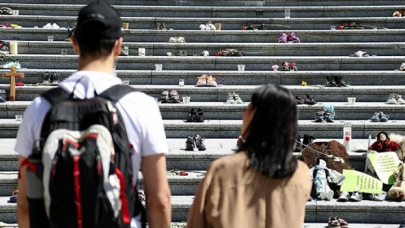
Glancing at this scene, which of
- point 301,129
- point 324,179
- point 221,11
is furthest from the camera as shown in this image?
point 221,11

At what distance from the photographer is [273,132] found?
256 cm

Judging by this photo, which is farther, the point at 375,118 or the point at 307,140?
the point at 375,118

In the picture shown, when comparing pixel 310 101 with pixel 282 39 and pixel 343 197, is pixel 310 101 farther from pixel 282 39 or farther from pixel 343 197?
pixel 343 197

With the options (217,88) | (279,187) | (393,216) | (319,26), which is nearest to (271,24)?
(319,26)

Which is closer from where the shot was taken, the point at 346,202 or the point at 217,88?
the point at 346,202

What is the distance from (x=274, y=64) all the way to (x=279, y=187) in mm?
7211

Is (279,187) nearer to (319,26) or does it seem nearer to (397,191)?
(397,191)

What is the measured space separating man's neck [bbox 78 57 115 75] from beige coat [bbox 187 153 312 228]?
579mm

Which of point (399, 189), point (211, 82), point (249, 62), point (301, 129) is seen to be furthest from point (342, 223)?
point (249, 62)

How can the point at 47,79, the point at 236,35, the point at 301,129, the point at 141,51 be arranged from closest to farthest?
the point at 301,129 → the point at 47,79 → the point at 141,51 → the point at 236,35

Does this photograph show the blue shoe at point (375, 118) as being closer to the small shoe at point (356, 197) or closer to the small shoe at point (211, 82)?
the small shoe at point (356, 197)

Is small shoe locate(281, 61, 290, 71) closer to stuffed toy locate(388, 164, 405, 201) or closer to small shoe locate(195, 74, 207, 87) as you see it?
small shoe locate(195, 74, 207, 87)

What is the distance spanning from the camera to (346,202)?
258 inches

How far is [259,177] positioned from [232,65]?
7104 millimetres
